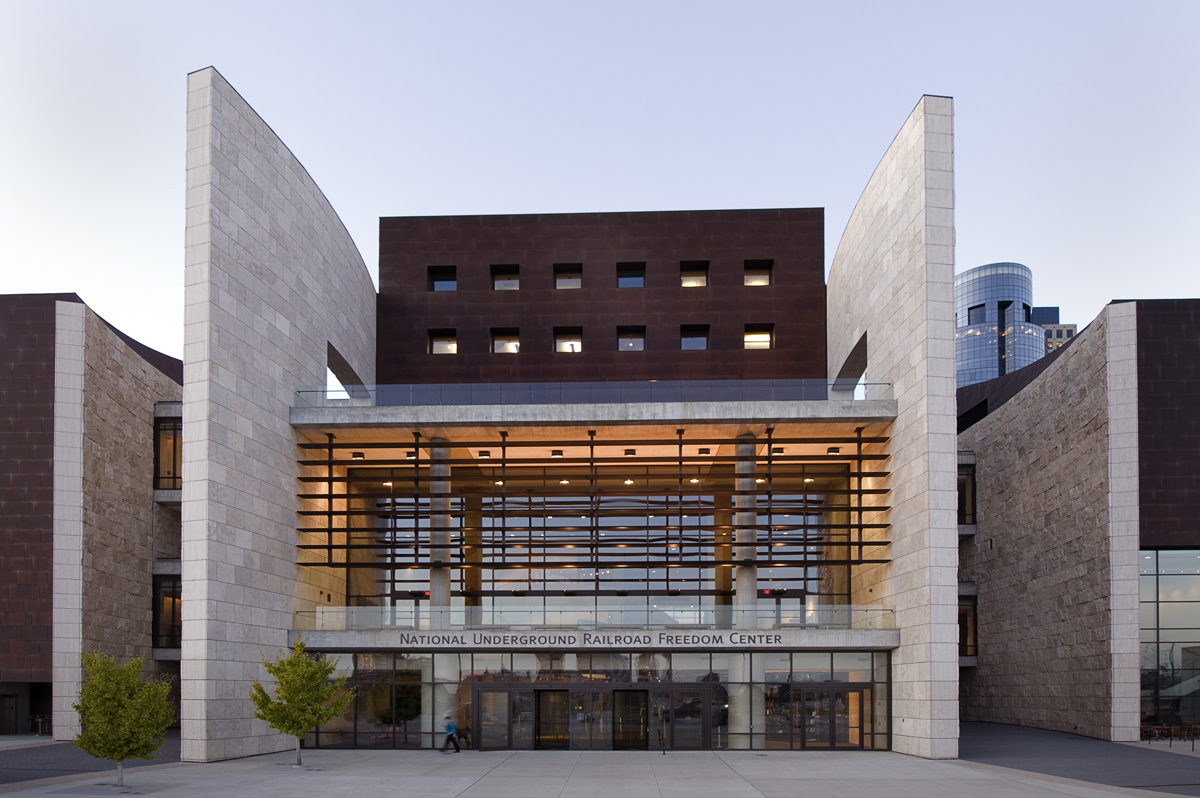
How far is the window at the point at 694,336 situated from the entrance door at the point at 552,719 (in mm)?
18456

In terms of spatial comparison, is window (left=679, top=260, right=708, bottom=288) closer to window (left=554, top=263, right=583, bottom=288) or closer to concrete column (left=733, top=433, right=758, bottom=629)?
window (left=554, top=263, right=583, bottom=288)

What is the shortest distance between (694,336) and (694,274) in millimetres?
2978

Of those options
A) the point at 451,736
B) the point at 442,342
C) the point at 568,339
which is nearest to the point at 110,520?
the point at 442,342

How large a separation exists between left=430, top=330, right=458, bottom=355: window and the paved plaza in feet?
64.6

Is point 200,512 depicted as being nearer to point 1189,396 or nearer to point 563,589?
point 563,589

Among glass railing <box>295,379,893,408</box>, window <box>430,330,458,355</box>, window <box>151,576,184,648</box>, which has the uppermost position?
window <box>430,330,458,355</box>

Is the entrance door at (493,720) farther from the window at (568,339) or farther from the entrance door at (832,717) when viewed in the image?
the window at (568,339)

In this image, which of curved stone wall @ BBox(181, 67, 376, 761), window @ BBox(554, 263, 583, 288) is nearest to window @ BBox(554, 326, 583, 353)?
window @ BBox(554, 263, 583, 288)

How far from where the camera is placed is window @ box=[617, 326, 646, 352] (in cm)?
4494

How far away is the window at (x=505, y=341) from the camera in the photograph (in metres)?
45.4

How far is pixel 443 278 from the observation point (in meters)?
47.2

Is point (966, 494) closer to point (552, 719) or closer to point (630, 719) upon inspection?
point (630, 719)

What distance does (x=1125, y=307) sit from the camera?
109ft

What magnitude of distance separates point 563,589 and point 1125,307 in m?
22.2
